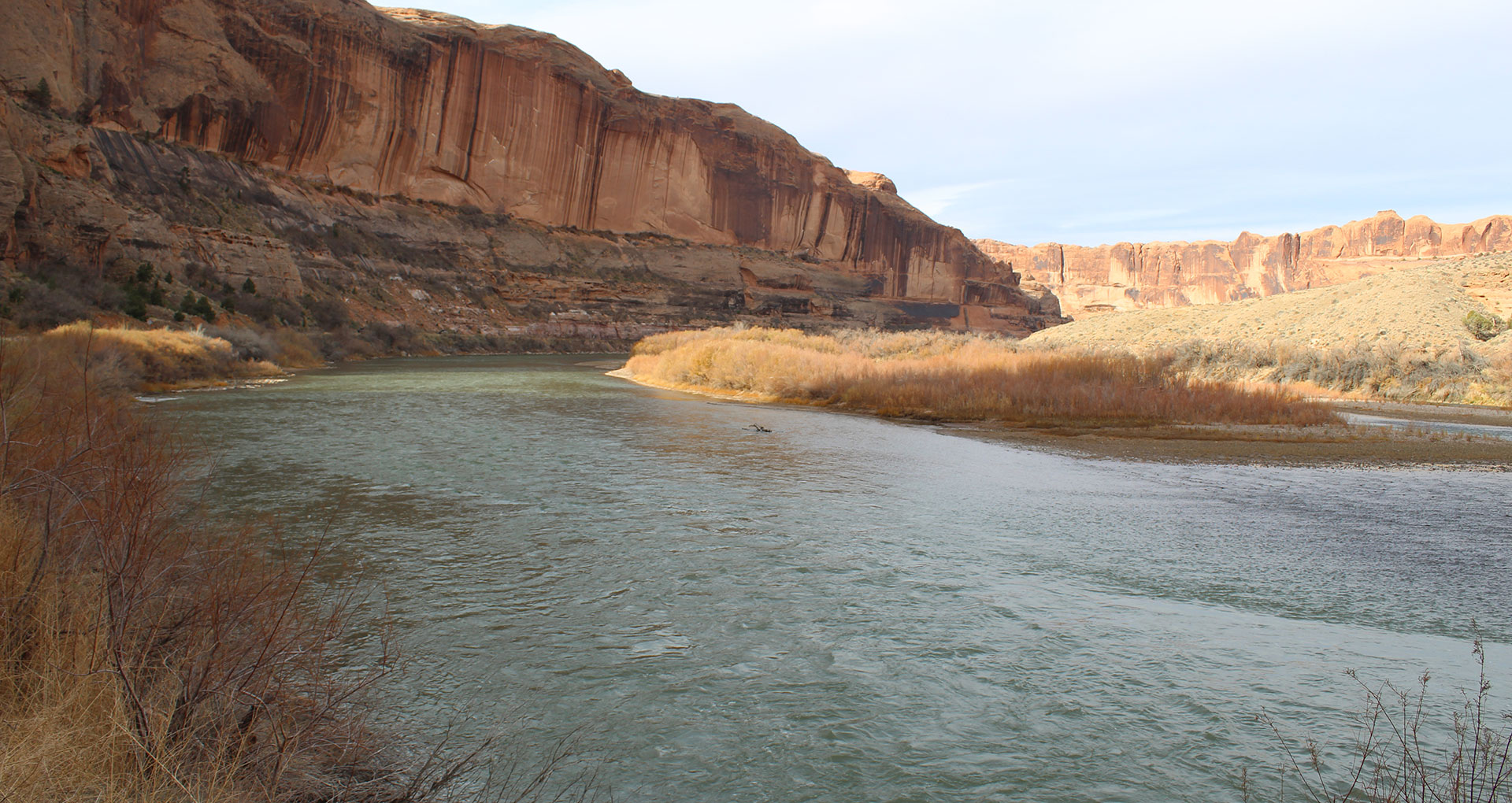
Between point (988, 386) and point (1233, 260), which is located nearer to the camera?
point (988, 386)

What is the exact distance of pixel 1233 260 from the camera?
132000 millimetres

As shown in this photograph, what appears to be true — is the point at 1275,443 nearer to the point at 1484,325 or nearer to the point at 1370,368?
the point at 1370,368

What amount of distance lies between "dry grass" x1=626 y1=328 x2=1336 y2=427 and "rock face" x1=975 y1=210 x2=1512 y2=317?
89.8 metres

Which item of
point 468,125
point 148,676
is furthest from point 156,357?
point 468,125

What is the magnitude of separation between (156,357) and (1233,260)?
145 m

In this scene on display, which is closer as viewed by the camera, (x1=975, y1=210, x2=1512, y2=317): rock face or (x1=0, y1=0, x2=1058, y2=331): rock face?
(x1=0, y1=0, x2=1058, y2=331): rock face

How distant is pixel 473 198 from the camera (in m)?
63.7

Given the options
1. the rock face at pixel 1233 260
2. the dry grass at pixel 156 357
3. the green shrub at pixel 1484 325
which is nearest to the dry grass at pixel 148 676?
the dry grass at pixel 156 357

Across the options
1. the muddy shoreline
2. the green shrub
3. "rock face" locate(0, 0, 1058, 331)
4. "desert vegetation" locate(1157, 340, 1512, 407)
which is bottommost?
the muddy shoreline

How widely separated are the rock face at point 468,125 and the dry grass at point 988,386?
30.4 m

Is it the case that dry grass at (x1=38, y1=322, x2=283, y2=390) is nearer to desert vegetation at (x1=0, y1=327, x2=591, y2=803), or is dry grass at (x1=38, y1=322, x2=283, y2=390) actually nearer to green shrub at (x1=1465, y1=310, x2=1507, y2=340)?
desert vegetation at (x1=0, y1=327, x2=591, y2=803)

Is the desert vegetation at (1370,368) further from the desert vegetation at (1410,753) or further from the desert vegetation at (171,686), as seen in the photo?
the desert vegetation at (171,686)

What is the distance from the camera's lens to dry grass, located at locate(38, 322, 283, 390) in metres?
14.7

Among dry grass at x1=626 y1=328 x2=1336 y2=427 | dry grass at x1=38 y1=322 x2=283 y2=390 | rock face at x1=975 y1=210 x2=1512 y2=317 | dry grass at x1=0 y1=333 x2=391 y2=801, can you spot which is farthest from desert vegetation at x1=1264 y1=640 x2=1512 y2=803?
rock face at x1=975 y1=210 x2=1512 y2=317
